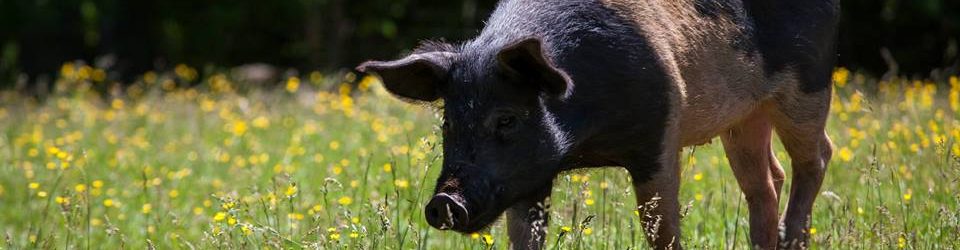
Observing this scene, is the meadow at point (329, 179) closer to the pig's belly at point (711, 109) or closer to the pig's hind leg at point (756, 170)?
the pig's hind leg at point (756, 170)

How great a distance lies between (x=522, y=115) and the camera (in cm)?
450

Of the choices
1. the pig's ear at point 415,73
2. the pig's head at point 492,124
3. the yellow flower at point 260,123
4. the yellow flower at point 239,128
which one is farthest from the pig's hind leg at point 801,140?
the yellow flower at point 260,123

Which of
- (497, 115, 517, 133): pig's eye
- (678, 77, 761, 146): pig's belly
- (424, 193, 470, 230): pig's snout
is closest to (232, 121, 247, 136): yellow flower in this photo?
(678, 77, 761, 146): pig's belly

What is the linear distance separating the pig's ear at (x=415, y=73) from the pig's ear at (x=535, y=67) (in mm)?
291

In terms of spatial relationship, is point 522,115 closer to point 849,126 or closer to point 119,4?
point 849,126

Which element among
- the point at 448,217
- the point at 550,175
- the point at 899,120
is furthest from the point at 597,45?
the point at 899,120

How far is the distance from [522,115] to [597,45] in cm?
43

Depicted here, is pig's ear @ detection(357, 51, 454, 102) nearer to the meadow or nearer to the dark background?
the meadow

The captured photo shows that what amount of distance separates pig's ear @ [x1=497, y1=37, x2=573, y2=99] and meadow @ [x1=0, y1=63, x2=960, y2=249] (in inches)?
16.6

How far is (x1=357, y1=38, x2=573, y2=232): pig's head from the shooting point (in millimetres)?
4285

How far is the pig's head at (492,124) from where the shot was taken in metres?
4.29

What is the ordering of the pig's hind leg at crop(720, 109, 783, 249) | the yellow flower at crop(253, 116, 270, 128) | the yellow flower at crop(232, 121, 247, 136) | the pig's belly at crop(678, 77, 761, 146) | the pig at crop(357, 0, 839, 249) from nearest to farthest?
the pig at crop(357, 0, 839, 249), the pig's belly at crop(678, 77, 761, 146), the pig's hind leg at crop(720, 109, 783, 249), the yellow flower at crop(232, 121, 247, 136), the yellow flower at crop(253, 116, 270, 128)

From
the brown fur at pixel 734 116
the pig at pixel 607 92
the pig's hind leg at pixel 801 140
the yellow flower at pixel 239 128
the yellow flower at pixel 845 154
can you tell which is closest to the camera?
the pig at pixel 607 92

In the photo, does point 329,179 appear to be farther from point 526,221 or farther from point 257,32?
point 257,32
